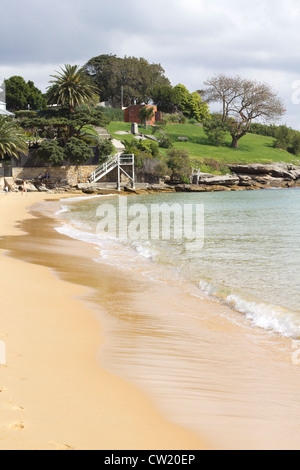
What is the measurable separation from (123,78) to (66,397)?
98309 mm

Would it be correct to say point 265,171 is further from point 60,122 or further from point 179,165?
point 60,122

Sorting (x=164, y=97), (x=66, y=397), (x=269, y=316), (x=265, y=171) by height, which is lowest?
(x=269, y=316)

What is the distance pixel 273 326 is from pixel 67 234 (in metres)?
12.2

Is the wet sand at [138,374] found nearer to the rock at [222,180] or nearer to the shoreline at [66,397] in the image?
the shoreline at [66,397]

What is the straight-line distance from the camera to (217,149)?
74.4 meters

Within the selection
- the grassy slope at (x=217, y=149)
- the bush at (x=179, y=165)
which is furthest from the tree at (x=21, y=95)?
the bush at (x=179, y=165)

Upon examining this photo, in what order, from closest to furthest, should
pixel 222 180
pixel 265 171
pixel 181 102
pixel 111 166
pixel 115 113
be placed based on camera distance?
pixel 111 166
pixel 222 180
pixel 265 171
pixel 115 113
pixel 181 102

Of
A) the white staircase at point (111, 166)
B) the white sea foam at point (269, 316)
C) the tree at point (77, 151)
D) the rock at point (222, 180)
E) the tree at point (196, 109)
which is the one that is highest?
the tree at point (196, 109)

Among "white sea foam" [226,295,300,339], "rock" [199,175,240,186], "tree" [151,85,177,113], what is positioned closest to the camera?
"white sea foam" [226,295,300,339]

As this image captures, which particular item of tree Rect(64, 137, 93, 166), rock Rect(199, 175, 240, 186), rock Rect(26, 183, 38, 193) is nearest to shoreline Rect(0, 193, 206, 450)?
rock Rect(26, 183, 38, 193)

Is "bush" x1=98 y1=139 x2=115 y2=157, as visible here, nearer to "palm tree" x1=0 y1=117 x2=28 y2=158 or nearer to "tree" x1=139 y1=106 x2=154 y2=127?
"palm tree" x1=0 y1=117 x2=28 y2=158

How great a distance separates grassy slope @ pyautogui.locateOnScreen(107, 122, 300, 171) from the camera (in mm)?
68750

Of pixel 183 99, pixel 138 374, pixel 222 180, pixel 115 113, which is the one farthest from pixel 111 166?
pixel 138 374

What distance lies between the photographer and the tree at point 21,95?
270 feet
